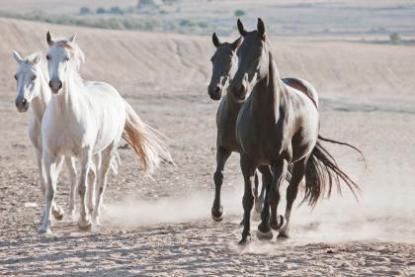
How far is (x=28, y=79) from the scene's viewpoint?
1073cm

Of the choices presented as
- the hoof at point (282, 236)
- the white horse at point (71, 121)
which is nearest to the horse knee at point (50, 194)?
the white horse at point (71, 121)

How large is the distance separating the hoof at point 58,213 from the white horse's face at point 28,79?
121 cm

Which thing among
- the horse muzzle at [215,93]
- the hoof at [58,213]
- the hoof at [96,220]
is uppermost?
the horse muzzle at [215,93]

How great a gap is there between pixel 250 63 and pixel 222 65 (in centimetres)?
106

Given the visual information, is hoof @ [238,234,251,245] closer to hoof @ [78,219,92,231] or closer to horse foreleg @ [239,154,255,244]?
horse foreleg @ [239,154,255,244]

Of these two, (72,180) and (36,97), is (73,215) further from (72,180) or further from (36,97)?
(36,97)

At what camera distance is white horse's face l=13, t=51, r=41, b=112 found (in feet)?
34.6

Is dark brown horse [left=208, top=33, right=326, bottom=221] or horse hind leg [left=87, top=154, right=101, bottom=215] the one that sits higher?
dark brown horse [left=208, top=33, right=326, bottom=221]

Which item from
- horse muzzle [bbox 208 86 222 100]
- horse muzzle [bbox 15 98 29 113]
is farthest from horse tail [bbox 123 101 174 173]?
horse muzzle [bbox 208 86 222 100]

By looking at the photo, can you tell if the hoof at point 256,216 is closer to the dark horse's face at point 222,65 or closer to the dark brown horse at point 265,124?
the dark brown horse at point 265,124

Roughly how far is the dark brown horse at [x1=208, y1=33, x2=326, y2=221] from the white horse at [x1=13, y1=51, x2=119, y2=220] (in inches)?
62.4

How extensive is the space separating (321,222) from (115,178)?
14.7 ft

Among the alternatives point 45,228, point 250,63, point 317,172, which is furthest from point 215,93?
point 45,228

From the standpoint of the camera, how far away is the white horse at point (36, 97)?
1062cm
